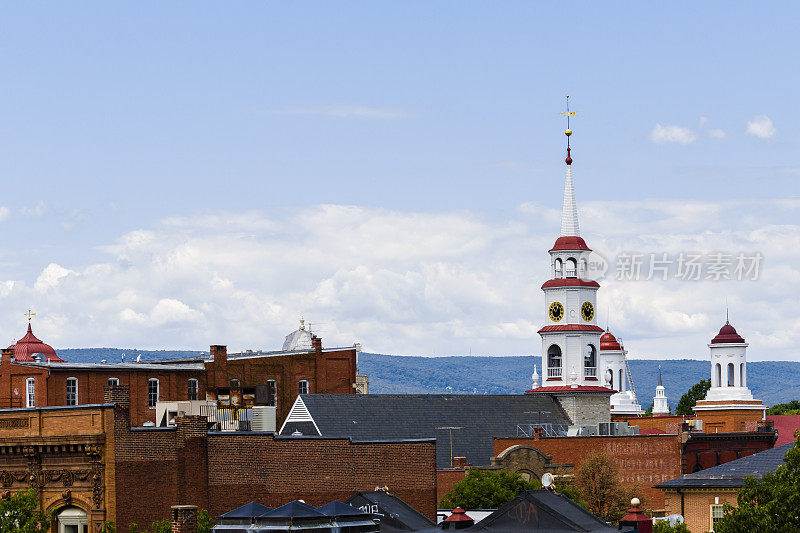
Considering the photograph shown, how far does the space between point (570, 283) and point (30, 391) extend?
43.9 metres

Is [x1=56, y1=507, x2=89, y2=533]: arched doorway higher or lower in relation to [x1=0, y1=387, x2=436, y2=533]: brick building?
lower

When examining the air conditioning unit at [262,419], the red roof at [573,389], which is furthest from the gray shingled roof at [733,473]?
the red roof at [573,389]

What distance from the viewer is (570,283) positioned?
122 metres

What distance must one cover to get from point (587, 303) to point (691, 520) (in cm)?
5089

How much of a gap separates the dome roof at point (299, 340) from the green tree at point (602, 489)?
30076 mm

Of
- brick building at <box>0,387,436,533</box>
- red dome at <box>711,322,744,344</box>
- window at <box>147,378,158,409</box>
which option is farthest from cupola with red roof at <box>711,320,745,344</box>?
brick building at <box>0,387,436,533</box>

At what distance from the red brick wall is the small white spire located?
22.0 m

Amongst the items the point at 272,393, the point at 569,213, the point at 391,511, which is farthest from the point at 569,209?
the point at 391,511

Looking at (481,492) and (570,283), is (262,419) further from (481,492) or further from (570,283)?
(570,283)

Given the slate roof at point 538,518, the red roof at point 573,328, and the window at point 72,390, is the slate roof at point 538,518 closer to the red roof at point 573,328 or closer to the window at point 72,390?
the window at point 72,390

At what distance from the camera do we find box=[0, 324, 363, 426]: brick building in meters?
100

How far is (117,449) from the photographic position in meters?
57.8

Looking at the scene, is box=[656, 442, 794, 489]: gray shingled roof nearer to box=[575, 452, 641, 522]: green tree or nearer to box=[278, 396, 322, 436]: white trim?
box=[575, 452, 641, 522]: green tree

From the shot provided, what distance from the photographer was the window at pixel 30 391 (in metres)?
A: 99.8
